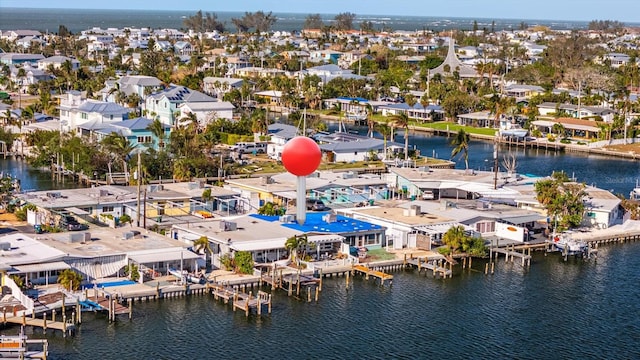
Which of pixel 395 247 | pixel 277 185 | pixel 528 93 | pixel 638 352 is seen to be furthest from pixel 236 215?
pixel 528 93

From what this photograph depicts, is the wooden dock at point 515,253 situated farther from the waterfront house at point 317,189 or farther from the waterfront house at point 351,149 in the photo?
the waterfront house at point 351,149

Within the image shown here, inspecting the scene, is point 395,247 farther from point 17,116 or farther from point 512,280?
point 17,116

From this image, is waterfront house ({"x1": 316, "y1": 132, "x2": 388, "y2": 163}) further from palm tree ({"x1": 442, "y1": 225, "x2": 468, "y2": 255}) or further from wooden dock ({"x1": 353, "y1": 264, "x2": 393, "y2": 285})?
wooden dock ({"x1": 353, "y1": 264, "x2": 393, "y2": 285})

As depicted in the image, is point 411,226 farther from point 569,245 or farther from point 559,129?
point 559,129

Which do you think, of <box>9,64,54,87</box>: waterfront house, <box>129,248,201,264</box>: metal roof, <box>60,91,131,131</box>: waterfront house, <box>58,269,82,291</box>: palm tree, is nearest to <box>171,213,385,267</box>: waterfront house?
<box>129,248,201,264</box>: metal roof

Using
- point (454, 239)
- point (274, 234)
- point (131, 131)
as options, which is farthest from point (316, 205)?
point (131, 131)
